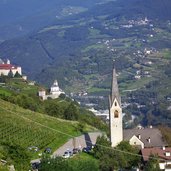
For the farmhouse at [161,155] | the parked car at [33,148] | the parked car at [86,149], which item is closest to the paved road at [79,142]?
the parked car at [86,149]

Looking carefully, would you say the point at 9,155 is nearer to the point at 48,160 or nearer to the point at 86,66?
the point at 48,160

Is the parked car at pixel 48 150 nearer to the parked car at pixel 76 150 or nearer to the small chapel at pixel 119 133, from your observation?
the parked car at pixel 76 150

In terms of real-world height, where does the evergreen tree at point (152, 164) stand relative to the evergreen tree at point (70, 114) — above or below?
below

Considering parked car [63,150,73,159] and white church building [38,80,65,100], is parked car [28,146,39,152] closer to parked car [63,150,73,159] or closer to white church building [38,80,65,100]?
parked car [63,150,73,159]

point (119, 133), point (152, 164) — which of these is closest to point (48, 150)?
point (119, 133)

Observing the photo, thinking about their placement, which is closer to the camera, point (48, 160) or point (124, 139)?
point (48, 160)

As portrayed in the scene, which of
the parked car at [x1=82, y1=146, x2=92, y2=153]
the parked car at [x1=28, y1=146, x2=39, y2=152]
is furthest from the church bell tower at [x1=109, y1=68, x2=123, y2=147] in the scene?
the parked car at [x1=28, y1=146, x2=39, y2=152]

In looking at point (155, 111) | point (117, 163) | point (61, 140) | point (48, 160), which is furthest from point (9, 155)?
point (155, 111)

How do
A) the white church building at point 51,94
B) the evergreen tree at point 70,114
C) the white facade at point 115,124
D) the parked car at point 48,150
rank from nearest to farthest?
the parked car at point 48,150 < the white facade at point 115,124 < the evergreen tree at point 70,114 < the white church building at point 51,94

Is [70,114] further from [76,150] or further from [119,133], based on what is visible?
[76,150]
